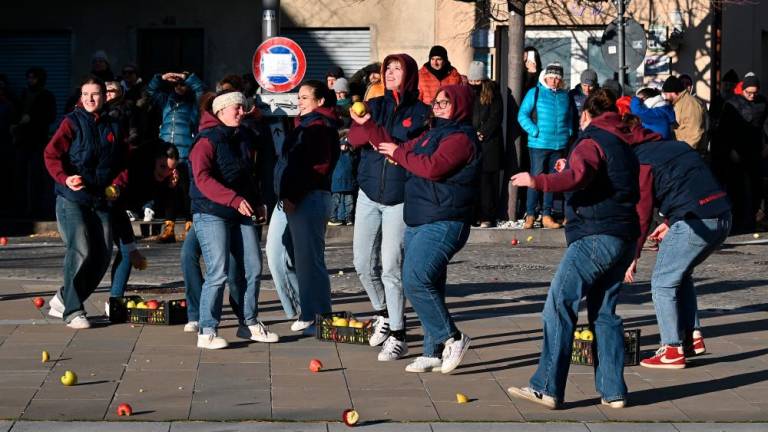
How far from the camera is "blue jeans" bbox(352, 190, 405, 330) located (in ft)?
33.7

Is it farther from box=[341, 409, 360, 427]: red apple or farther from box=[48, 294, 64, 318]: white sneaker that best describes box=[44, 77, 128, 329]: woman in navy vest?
box=[341, 409, 360, 427]: red apple

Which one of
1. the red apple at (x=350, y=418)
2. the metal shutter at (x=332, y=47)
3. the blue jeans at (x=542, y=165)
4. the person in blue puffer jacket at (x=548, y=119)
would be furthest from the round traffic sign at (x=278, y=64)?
the red apple at (x=350, y=418)

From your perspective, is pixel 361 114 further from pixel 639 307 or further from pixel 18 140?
pixel 18 140

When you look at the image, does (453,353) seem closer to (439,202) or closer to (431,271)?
(431,271)

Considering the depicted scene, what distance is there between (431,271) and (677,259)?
1690mm

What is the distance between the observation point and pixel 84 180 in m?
11.2

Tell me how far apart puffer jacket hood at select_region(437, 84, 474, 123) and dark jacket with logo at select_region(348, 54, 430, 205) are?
59cm

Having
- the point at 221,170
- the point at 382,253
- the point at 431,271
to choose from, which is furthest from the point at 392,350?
the point at 221,170

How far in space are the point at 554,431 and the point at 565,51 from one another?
673 inches

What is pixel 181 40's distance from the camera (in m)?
25.5

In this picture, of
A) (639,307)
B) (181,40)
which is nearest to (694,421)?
(639,307)

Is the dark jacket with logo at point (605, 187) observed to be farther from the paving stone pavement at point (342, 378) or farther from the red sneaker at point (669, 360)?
the red sneaker at point (669, 360)

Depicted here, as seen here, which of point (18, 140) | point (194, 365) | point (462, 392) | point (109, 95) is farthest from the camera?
point (18, 140)

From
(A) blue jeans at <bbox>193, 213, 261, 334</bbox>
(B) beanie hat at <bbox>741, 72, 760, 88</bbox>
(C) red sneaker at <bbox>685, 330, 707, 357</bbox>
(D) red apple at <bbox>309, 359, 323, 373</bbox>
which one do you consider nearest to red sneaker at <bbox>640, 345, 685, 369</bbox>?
(C) red sneaker at <bbox>685, 330, 707, 357</bbox>
